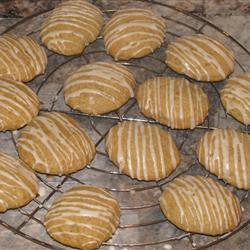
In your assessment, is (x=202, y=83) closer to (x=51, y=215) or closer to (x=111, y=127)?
(x=111, y=127)

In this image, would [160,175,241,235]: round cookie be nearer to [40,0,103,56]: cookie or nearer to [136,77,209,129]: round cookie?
[136,77,209,129]: round cookie

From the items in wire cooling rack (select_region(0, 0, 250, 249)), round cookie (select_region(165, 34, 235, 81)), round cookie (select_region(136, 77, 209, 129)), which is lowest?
wire cooling rack (select_region(0, 0, 250, 249))

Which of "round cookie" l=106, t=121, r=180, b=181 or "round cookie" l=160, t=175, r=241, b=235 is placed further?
"round cookie" l=106, t=121, r=180, b=181

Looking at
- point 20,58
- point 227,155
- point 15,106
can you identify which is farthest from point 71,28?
point 227,155

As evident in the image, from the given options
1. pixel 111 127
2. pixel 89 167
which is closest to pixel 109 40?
pixel 111 127

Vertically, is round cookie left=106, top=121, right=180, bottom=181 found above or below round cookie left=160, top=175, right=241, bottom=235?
above

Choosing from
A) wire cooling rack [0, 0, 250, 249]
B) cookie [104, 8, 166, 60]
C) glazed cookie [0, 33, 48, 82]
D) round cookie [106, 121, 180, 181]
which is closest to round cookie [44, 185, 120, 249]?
wire cooling rack [0, 0, 250, 249]

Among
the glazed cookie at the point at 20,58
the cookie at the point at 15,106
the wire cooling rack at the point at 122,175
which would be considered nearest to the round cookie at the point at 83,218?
the wire cooling rack at the point at 122,175
